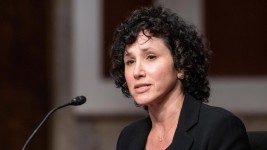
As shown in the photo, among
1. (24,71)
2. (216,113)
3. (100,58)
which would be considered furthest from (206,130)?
(24,71)

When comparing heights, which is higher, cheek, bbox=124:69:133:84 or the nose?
the nose

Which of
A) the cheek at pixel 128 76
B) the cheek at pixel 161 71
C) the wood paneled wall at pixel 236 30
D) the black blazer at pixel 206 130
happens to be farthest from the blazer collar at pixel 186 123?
the wood paneled wall at pixel 236 30

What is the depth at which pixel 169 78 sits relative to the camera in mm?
2891

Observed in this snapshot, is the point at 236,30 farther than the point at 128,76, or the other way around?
the point at 236,30

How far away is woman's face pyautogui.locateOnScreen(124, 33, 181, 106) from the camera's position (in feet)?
9.42

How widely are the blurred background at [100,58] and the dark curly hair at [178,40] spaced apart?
217 centimetres

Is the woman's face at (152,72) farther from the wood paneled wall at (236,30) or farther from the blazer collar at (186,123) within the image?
the wood paneled wall at (236,30)

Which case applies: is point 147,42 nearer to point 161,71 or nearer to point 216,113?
point 161,71

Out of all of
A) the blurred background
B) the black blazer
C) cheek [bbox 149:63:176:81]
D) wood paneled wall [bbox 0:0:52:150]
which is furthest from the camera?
wood paneled wall [bbox 0:0:52:150]

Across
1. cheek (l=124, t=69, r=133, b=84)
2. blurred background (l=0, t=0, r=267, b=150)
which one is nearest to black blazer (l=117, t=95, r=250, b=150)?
cheek (l=124, t=69, r=133, b=84)

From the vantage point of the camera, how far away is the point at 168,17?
2980mm

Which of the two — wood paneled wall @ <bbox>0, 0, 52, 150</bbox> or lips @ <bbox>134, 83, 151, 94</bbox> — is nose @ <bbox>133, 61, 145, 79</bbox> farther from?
wood paneled wall @ <bbox>0, 0, 52, 150</bbox>

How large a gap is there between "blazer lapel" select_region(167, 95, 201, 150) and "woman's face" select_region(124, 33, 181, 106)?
0.09 metres

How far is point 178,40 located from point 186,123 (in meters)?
0.33
